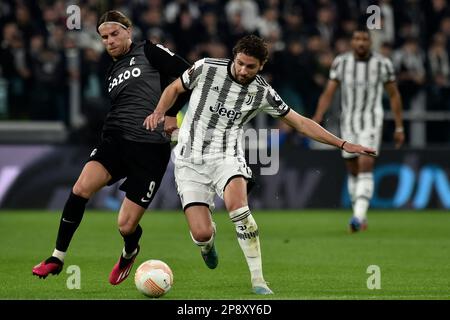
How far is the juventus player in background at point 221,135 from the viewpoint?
8.91 meters

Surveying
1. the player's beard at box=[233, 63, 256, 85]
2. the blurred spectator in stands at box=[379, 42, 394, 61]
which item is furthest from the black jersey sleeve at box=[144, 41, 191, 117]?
the blurred spectator in stands at box=[379, 42, 394, 61]

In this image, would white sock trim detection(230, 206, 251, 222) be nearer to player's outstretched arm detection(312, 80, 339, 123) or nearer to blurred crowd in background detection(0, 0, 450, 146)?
player's outstretched arm detection(312, 80, 339, 123)

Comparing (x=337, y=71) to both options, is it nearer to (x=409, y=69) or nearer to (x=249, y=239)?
(x=409, y=69)

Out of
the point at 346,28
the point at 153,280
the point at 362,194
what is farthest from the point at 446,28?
the point at 153,280

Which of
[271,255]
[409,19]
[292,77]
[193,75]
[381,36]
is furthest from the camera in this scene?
[409,19]

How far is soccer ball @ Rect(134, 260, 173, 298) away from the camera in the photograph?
8734mm

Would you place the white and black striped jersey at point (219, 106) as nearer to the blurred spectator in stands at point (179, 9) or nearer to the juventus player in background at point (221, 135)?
the juventus player in background at point (221, 135)

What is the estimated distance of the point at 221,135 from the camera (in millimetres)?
9414

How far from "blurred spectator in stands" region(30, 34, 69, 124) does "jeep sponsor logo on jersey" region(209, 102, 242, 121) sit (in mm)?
10049

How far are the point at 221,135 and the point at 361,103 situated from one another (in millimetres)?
6121

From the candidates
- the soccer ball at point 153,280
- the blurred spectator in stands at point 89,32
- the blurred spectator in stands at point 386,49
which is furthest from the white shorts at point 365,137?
the soccer ball at point 153,280

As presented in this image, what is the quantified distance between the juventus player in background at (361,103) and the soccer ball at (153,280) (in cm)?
616
